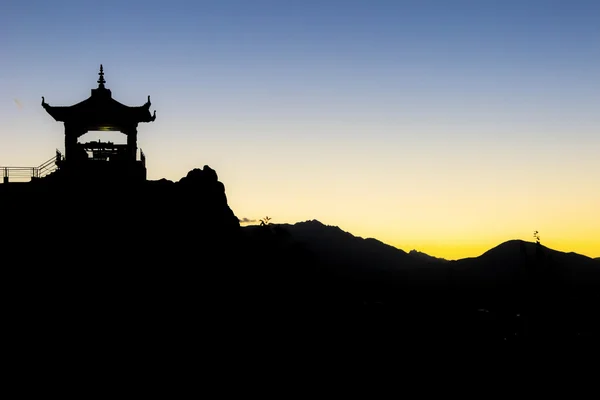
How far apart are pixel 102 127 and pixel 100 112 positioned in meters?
1.43

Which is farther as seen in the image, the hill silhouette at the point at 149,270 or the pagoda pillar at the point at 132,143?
the pagoda pillar at the point at 132,143

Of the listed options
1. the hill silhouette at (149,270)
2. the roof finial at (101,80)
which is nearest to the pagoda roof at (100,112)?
the roof finial at (101,80)

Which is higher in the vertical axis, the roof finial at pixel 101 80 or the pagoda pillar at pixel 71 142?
the roof finial at pixel 101 80

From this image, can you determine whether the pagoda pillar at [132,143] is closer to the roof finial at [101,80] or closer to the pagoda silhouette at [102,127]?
the pagoda silhouette at [102,127]

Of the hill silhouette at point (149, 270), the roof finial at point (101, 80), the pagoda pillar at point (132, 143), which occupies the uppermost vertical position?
the roof finial at point (101, 80)

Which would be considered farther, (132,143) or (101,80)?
(101,80)

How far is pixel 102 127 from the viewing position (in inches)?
1981

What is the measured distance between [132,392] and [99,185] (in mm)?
15876

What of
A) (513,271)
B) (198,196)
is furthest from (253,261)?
(513,271)

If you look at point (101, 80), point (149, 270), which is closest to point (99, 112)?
point (101, 80)

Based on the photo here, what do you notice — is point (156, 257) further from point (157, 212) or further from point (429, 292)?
point (429, 292)

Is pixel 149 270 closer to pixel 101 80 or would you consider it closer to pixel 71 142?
pixel 71 142

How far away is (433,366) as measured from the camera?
7388 centimetres

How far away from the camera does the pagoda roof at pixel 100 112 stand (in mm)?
48969
